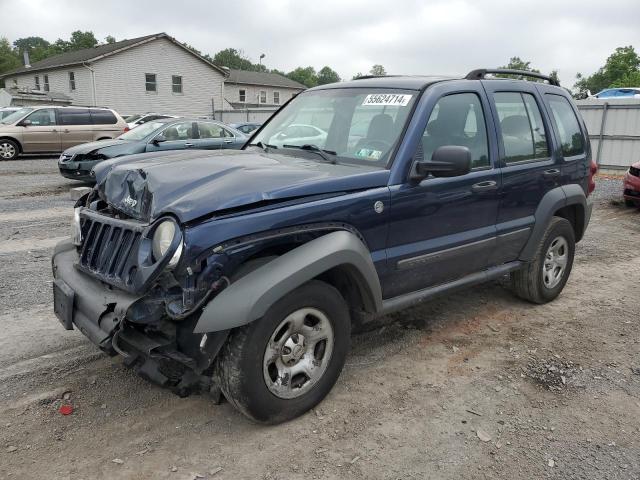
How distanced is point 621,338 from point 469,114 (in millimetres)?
2279

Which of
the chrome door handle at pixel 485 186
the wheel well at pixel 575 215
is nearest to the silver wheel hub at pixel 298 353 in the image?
the chrome door handle at pixel 485 186

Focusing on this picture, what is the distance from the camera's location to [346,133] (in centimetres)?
381

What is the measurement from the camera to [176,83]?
34281 millimetres

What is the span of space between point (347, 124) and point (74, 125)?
51.3ft

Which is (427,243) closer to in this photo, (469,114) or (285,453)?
(469,114)

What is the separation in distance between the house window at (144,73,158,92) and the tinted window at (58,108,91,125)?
17063 mm

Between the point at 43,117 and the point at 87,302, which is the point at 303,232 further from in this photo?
the point at 43,117

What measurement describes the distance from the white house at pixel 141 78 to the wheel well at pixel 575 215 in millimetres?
31471

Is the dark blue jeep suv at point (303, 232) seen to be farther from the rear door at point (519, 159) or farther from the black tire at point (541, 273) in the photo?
the black tire at point (541, 273)

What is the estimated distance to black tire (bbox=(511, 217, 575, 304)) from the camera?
189 inches

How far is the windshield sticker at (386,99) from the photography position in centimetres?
371

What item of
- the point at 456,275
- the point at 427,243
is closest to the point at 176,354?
the point at 427,243

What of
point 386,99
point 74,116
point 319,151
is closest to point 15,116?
point 74,116

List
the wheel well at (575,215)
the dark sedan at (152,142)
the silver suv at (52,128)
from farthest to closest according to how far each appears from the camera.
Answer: the silver suv at (52,128) < the dark sedan at (152,142) < the wheel well at (575,215)
